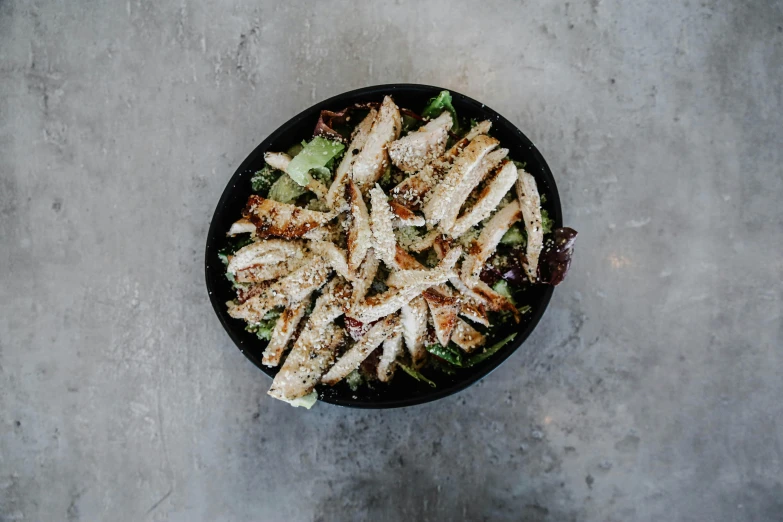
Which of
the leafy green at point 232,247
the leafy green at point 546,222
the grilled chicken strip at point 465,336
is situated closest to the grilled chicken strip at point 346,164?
the leafy green at point 232,247

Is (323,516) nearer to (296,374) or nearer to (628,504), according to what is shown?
(296,374)

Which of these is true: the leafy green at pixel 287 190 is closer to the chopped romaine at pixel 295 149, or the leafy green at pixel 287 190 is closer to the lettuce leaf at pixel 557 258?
the chopped romaine at pixel 295 149

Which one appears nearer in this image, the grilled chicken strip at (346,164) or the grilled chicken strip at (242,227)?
the grilled chicken strip at (346,164)

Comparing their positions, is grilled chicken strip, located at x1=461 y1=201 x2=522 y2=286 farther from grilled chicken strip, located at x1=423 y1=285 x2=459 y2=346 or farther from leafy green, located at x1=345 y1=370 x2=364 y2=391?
leafy green, located at x1=345 y1=370 x2=364 y2=391

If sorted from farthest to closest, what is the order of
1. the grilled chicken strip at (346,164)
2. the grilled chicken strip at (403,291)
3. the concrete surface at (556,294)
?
the concrete surface at (556,294) < the grilled chicken strip at (346,164) < the grilled chicken strip at (403,291)

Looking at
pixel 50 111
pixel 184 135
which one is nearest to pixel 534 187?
pixel 184 135

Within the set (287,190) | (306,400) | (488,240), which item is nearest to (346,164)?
(287,190)
